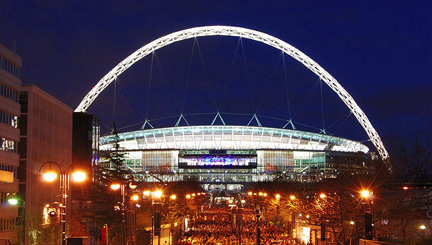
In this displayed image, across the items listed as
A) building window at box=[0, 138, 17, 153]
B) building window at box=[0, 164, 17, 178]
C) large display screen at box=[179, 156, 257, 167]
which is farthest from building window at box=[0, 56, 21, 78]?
large display screen at box=[179, 156, 257, 167]

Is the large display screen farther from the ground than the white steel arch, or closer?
closer

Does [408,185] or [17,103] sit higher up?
[17,103]

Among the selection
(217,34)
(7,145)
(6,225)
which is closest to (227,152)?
(217,34)

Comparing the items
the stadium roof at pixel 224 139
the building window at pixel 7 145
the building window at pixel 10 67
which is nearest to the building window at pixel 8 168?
the building window at pixel 7 145

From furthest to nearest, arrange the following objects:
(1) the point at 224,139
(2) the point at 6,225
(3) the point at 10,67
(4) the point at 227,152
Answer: (1) the point at 224,139
(4) the point at 227,152
(3) the point at 10,67
(2) the point at 6,225

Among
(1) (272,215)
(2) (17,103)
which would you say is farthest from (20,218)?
(1) (272,215)

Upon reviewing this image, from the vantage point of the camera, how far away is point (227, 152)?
165 meters

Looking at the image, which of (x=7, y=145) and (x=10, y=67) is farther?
(x=10, y=67)

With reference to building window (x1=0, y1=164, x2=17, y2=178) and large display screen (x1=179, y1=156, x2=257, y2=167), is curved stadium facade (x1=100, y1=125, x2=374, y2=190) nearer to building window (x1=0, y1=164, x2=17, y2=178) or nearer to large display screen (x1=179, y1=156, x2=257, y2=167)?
large display screen (x1=179, y1=156, x2=257, y2=167)

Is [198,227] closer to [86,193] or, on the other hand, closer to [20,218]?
[86,193]

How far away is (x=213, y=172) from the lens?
172125 mm

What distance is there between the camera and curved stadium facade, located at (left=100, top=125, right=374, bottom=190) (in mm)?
164625

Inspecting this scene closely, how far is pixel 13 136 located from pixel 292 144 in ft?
422

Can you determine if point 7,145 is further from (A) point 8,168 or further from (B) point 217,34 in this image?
(B) point 217,34
